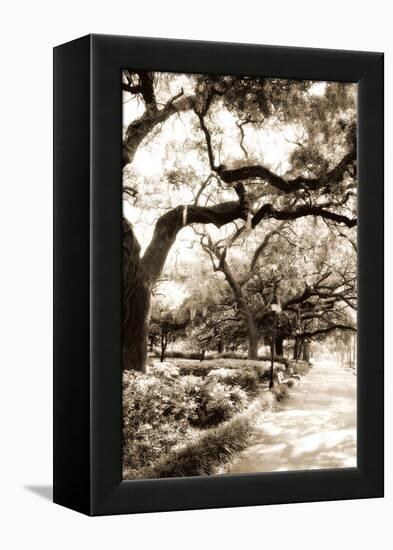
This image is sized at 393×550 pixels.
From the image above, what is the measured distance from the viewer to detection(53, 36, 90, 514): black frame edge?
9562mm

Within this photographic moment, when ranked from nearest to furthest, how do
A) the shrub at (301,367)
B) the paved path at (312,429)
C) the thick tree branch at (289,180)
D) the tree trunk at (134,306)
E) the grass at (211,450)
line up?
the tree trunk at (134,306) < the grass at (211,450) < the thick tree branch at (289,180) < the paved path at (312,429) < the shrub at (301,367)

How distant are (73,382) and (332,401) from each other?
70.3 inches

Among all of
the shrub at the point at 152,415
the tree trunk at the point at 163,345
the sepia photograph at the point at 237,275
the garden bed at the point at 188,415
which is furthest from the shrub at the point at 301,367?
the tree trunk at the point at 163,345

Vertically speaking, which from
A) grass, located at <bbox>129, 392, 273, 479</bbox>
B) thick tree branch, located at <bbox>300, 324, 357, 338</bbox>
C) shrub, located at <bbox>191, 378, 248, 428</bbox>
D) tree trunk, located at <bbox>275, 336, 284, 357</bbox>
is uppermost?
thick tree branch, located at <bbox>300, 324, 357, 338</bbox>

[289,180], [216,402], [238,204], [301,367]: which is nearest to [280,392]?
[301,367]

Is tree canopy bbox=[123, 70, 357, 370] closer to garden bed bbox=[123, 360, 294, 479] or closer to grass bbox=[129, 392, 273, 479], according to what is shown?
garden bed bbox=[123, 360, 294, 479]

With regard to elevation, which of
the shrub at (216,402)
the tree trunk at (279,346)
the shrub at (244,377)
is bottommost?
the shrub at (216,402)

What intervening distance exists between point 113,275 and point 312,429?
1.77m

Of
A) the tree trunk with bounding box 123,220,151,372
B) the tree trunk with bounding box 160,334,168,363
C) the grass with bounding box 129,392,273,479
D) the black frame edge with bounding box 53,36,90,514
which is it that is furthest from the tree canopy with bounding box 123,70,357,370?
the grass with bounding box 129,392,273,479

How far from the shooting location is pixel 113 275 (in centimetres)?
955

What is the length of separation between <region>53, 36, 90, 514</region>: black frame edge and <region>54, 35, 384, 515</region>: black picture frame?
0.03ft

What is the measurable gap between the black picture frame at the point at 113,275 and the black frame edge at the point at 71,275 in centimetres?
1

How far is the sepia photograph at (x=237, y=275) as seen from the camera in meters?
9.70

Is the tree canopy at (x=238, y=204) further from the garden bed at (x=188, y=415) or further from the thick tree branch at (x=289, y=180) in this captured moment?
the garden bed at (x=188, y=415)
